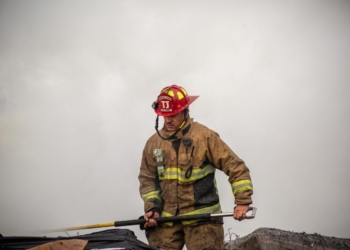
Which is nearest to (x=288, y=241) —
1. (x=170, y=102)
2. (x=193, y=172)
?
(x=193, y=172)

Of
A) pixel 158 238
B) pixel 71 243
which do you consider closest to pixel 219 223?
pixel 158 238

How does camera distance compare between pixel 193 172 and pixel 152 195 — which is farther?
pixel 152 195

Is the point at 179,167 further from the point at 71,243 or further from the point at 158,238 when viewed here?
the point at 71,243

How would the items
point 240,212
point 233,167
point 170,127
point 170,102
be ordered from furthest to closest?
point 170,127 < point 170,102 < point 233,167 < point 240,212

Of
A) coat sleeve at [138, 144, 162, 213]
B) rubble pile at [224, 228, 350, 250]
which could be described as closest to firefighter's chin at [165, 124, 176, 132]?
coat sleeve at [138, 144, 162, 213]

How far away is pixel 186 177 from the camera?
3.68 metres

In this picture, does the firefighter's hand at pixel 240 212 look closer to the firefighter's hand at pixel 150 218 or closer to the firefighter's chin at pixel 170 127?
the firefighter's hand at pixel 150 218

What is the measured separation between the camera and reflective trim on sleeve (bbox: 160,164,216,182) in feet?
12.1

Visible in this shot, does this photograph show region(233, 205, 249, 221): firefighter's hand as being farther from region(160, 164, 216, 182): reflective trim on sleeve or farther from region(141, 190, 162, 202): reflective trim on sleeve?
region(141, 190, 162, 202): reflective trim on sleeve

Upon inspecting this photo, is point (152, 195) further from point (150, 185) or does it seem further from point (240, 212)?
point (240, 212)

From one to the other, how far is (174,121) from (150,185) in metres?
0.71

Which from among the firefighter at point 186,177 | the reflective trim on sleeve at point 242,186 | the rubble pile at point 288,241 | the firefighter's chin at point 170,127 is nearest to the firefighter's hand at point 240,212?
the firefighter at point 186,177

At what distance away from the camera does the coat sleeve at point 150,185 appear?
387 cm

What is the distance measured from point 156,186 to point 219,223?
2.42 feet
